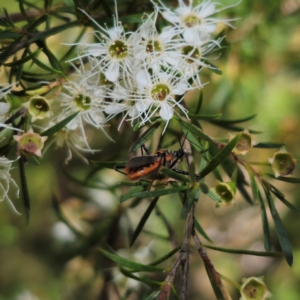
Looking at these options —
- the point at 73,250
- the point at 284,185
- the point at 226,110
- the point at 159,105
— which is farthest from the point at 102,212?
the point at 159,105

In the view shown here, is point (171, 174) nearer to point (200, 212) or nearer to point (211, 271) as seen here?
point (211, 271)

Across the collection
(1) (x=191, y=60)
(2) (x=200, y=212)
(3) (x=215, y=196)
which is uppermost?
(1) (x=191, y=60)

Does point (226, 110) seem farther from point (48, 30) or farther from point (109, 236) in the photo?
point (48, 30)

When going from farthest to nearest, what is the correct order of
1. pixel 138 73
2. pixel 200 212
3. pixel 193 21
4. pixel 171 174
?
pixel 200 212
pixel 193 21
pixel 138 73
pixel 171 174

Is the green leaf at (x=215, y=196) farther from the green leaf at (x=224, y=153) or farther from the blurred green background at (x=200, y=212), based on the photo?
the blurred green background at (x=200, y=212)

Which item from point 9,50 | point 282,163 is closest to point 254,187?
point 282,163

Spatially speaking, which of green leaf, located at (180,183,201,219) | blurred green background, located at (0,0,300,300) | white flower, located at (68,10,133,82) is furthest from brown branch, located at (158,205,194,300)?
blurred green background, located at (0,0,300,300)

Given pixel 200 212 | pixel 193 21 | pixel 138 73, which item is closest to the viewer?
pixel 138 73
